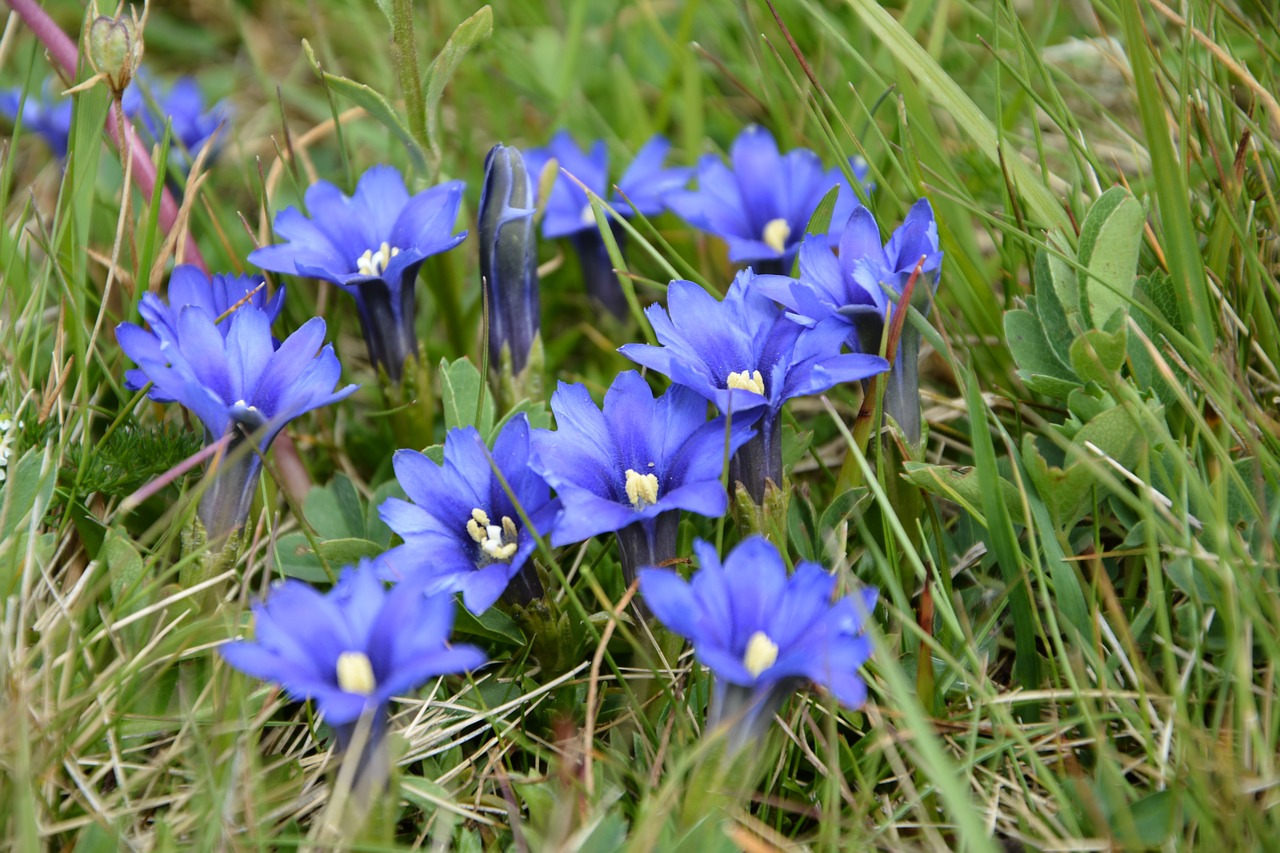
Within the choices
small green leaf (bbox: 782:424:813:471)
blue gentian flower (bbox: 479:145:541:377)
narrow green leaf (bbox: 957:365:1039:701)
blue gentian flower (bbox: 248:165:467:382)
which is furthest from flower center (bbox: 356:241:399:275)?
narrow green leaf (bbox: 957:365:1039:701)

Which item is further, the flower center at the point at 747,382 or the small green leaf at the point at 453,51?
the small green leaf at the point at 453,51

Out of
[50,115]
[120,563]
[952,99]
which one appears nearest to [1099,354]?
[952,99]

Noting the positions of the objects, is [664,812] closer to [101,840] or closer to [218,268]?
[101,840]

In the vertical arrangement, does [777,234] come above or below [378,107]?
below

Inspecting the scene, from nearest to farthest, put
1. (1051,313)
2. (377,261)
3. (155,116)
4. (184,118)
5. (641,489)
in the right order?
1. (641,489)
2. (1051,313)
3. (377,261)
4. (155,116)
5. (184,118)

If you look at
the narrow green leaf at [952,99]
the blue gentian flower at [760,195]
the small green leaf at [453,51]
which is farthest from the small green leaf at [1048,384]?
the small green leaf at [453,51]

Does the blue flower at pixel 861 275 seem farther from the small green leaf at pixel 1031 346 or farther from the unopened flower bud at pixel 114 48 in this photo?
the unopened flower bud at pixel 114 48

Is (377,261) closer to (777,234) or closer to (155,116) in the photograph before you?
(777,234)

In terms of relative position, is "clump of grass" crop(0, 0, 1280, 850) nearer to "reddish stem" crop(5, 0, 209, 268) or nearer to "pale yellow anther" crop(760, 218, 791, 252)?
"reddish stem" crop(5, 0, 209, 268)
